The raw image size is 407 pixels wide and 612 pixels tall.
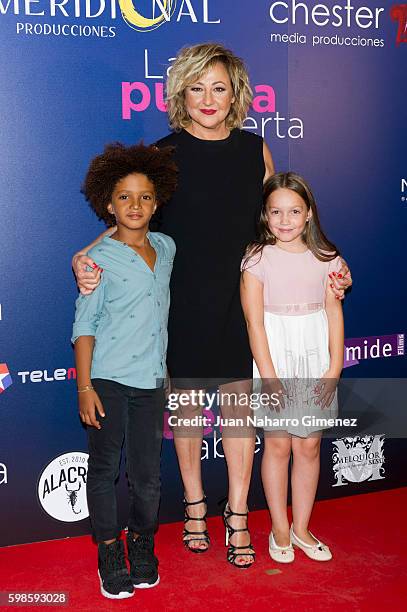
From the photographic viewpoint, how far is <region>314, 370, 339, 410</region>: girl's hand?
2.93m

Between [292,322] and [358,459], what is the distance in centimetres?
109

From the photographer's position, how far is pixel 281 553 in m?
3.00

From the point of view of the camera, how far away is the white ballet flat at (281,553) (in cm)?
298

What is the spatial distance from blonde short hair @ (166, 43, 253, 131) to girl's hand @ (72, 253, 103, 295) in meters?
0.64

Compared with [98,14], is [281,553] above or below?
below

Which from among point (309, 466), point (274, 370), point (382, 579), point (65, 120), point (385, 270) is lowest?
point (382, 579)

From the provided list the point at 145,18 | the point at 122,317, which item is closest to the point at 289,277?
the point at 122,317

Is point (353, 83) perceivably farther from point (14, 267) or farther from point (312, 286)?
point (14, 267)

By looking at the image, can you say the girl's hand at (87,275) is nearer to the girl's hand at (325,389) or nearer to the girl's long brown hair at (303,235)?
the girl's long brown hair at (303,235)

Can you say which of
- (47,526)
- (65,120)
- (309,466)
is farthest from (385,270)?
(47,526)

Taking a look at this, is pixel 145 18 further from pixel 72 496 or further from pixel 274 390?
pixel 72 496

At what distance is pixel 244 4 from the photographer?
3.22 m

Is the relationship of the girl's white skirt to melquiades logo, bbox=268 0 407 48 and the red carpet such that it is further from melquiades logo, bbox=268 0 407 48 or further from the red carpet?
melquiades logo, bbox=268 0 407 48

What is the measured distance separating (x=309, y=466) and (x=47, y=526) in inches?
42.7
